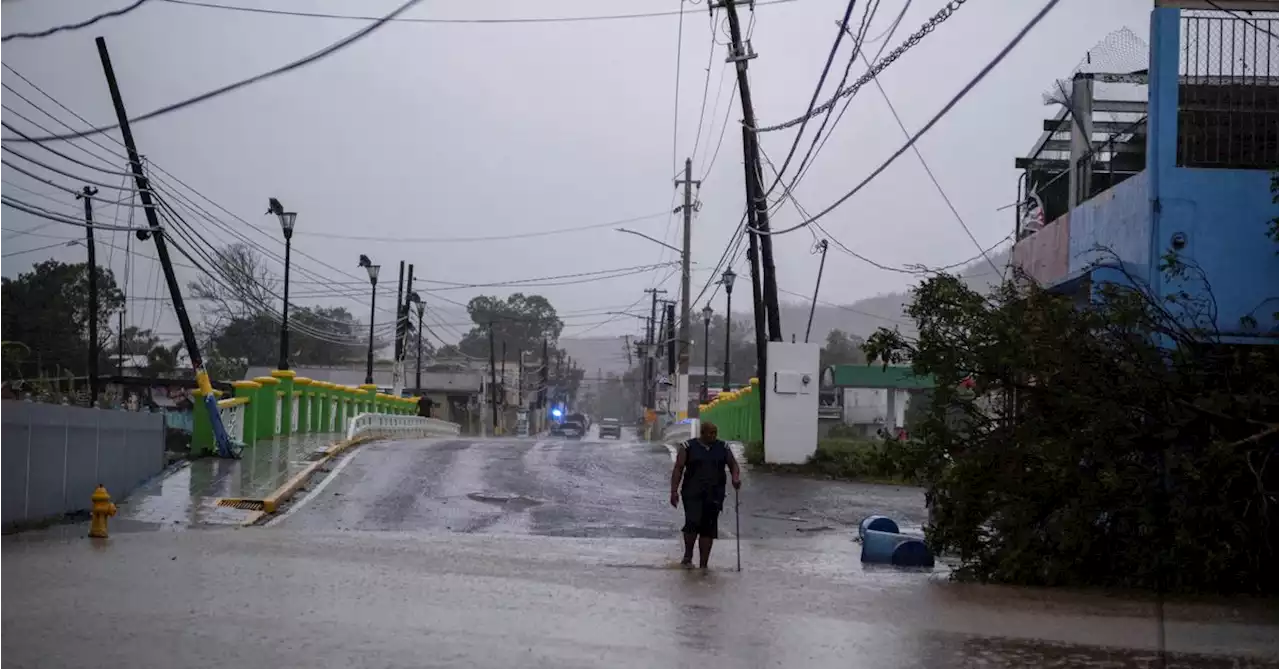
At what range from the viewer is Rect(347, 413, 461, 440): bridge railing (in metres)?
35.1

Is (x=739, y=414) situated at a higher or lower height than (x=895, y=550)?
higher

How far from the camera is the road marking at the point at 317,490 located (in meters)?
19.5

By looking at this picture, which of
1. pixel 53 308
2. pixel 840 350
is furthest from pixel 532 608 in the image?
pixel 840 350

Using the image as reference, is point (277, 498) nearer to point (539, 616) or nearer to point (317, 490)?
point (317, 490)

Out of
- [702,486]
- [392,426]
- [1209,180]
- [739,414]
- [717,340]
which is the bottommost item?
[392,426]

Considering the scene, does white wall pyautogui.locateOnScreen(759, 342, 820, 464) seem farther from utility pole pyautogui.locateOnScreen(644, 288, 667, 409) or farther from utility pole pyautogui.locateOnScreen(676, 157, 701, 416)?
utility pole pyautogui.locateOnScreen(644, 288, 667, 409)

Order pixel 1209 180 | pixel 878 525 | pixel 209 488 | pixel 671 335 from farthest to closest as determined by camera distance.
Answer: pixel 671 335 < pixel 209 488 < pixel 878 525 < pixel 1209 180

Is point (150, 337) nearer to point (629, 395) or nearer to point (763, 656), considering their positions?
point (763, 656)

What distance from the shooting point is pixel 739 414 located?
3656 cm

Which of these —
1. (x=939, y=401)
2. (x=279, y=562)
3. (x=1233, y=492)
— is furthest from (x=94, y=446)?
(x=1233, y=492)

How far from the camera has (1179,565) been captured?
1277 centimetres

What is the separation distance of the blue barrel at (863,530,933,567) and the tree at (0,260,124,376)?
35182mm

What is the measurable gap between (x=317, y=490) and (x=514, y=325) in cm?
13875

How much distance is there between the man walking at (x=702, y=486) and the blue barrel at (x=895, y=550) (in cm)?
208
